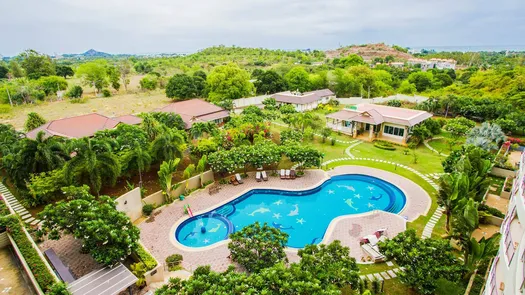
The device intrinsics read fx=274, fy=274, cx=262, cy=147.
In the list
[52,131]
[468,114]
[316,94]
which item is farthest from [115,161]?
[468,114]

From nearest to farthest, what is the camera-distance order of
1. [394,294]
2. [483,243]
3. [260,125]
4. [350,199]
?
1. [483,243]
2. [394,294]
3. [350,199]
4. [260,125]

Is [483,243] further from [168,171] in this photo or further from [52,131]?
[52,131]

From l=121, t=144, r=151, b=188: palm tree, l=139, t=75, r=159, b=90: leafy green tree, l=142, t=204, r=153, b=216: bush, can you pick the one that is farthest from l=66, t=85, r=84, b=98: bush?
l=142, t=204, r=153, b=216: bush

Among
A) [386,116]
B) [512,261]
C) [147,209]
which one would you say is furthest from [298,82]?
[512,261]

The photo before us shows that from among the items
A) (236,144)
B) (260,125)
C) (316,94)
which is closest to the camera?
(236,144)

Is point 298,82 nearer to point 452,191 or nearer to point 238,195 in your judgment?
point 238,195

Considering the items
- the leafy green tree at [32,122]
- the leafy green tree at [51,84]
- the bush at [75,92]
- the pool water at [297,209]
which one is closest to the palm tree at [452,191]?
the pool water at [297,209]
